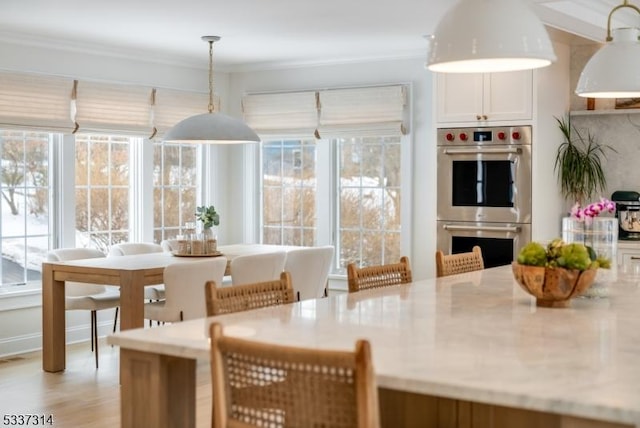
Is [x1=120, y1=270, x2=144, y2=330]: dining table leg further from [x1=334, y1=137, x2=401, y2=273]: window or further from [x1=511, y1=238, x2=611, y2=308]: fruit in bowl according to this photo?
[x1=511, y1=238, x2=611, y2=308]: fruit in bowl

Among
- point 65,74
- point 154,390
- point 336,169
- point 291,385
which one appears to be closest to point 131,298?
point 65,74

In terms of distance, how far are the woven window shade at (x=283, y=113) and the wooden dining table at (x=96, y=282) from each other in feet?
6.79

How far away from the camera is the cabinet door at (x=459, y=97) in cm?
652

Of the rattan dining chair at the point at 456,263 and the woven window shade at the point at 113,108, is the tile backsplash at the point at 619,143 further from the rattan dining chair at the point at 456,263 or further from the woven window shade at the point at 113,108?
the woven window shade at the point at 113,108

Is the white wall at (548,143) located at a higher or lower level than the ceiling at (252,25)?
lower

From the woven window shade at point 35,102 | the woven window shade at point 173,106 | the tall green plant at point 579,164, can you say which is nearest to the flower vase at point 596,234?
the tall green plant at point 579,164

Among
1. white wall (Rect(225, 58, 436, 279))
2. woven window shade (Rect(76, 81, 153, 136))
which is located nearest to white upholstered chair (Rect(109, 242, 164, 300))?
woven window shade (Rect(76, 81, 153, 136))

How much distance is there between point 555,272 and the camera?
303 centimetres

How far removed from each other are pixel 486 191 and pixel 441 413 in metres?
3.93

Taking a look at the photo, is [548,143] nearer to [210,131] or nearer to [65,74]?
[210,131]

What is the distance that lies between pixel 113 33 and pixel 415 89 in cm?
248

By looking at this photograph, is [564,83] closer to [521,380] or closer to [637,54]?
[637,54]

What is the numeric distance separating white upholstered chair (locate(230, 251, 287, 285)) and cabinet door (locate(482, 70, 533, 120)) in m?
1.88

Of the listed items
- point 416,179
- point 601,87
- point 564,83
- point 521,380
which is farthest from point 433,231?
point 521,380
